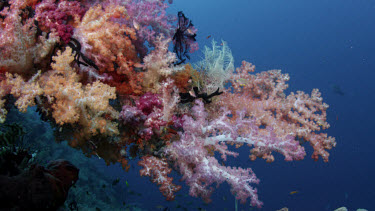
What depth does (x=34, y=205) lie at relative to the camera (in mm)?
2291

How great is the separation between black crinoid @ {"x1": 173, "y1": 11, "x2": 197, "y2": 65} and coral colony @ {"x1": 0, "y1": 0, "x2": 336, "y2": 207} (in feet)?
0.08

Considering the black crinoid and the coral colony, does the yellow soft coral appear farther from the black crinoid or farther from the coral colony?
the black crinoid

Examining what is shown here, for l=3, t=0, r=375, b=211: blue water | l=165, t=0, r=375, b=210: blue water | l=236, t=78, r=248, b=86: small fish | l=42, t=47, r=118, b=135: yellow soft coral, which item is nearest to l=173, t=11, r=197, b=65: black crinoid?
l=236, t=78, r=248, b=86: small fish

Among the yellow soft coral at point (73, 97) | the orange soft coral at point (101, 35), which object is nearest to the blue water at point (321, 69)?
the yellow soft coral at point (73, 97)

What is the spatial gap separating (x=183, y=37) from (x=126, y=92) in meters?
1.87

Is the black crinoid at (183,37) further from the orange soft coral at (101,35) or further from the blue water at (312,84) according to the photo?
the blue water at (312,84)

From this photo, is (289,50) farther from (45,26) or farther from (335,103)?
(45,26)

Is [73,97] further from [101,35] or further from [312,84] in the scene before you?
[312,84]

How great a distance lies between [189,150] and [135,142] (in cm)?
113

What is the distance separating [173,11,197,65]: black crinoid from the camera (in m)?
4.49

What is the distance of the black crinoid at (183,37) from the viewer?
4492mm

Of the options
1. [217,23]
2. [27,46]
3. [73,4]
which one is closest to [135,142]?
[27,46]

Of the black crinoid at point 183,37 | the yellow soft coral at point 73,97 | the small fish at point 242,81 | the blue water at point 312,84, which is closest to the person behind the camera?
the yellow soft coral at point 73,97

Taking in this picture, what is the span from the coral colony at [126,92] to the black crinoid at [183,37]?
2cm
